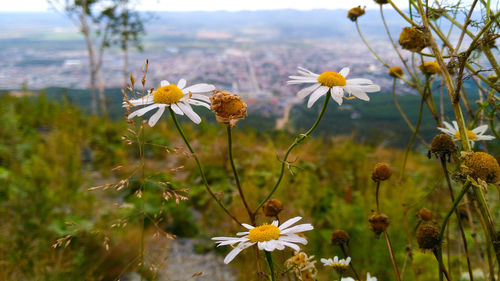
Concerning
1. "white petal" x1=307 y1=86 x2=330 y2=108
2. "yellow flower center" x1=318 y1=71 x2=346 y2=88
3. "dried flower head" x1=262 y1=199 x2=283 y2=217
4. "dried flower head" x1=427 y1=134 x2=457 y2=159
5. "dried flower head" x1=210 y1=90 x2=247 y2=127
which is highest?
"yellow flower center" x1=318 y1=71 x2=346 y2=88

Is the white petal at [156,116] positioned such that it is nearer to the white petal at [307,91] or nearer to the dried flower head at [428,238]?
the white petal at [307,91]

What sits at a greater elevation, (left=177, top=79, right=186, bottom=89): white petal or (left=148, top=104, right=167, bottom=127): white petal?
(left=177, top=79, right=186, bottom=89): white petal

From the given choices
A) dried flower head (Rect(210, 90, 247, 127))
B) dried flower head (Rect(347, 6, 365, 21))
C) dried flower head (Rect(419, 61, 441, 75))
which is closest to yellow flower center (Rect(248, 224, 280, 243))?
dried flower head (Rect(210, 90, 247, 127))

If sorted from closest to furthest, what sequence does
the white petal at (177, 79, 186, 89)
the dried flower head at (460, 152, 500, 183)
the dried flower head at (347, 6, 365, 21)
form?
1. the dried flower head at (460, 152, 500, 183)
2. the white petal at (177, 79, 186, 89)
3. the dried flower head at (347, 6, 365, 21)

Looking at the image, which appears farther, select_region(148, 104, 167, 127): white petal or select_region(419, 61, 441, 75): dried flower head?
select_region(419, 61, 441, 75): dried flower head

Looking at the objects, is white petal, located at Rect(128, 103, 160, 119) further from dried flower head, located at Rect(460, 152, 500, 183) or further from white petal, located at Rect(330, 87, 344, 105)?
dried flower head, located at Rect(460, 152, 500, 183)

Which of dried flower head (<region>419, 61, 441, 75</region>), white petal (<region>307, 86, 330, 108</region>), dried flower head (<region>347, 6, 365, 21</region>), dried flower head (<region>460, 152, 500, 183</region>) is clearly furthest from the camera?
dried flower head (<region>347, 6, 365, 21</region>)
